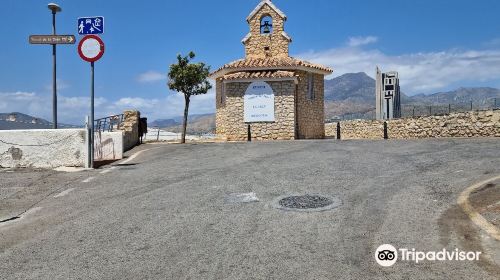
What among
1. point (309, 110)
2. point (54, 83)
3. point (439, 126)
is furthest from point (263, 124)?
point (54, 83)

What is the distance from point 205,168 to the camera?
11.9 m

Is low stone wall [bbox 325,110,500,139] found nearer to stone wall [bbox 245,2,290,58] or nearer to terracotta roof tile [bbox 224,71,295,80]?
terracotta roof tile [bbox 224,71,295,80]

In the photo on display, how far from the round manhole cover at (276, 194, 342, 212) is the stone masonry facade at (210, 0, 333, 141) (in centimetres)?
1691

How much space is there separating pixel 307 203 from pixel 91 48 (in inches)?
358

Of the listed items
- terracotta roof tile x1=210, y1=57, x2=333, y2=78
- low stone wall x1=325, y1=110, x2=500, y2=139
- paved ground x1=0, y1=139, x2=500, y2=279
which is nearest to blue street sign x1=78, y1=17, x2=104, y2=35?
paved ground x1=0, y1=139, x2=500, y2=279

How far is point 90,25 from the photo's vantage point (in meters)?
12.6

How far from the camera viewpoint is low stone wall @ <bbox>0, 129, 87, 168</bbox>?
12.6 metres

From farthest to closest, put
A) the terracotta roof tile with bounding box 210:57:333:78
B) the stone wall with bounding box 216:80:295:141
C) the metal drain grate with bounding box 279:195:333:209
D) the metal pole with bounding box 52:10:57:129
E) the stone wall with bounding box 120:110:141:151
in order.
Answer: the terracotta roof tile with bounding box 210:57:333:78 → the stone wall with bounding box 216:80:295:141 → the stone wall with bounding box 120:110:141:151 → the metal pole with bounding box 52:10:57:129 → the metal drain grate with bounding box 279:195:333:209

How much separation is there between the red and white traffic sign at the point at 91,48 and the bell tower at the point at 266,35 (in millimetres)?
16600

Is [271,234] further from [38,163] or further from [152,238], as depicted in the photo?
[38,163]

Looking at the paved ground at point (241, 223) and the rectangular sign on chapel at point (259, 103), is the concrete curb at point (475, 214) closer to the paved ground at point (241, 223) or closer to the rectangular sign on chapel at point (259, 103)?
the paved ground at point (241, 223)

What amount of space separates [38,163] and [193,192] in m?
6.76

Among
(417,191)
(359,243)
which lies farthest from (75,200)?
(417,191)

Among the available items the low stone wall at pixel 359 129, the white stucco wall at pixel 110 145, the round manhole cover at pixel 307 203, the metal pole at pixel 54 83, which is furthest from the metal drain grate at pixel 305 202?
the low stone wall at pixel 359 129
